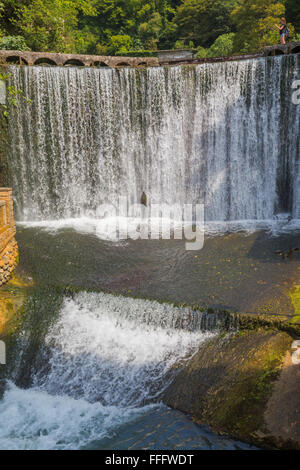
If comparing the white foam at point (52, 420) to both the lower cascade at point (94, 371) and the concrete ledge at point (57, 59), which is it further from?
the concrete ledge at point (57, 59)

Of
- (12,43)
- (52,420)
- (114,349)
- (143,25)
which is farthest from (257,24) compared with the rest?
(52,420)

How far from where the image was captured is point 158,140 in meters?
12.7

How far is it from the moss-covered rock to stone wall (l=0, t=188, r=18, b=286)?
4.17 m

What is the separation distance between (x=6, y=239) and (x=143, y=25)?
1121 inches

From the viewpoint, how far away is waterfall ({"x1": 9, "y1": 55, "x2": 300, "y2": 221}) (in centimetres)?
1195

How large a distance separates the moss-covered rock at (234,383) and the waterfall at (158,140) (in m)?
6.90

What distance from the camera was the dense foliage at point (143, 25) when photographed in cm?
1606

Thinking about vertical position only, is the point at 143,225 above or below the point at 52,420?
above

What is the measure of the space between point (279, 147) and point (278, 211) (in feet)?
6.35

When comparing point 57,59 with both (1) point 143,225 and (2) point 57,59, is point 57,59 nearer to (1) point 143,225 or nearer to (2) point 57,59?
(2) point 57,59

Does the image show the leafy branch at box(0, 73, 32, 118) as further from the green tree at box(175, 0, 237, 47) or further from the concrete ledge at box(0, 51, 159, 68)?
the green tree at box(175, 0, 237, 47)

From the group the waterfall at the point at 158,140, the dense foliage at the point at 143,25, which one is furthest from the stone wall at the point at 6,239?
the dense foliage at the point at 143,25
